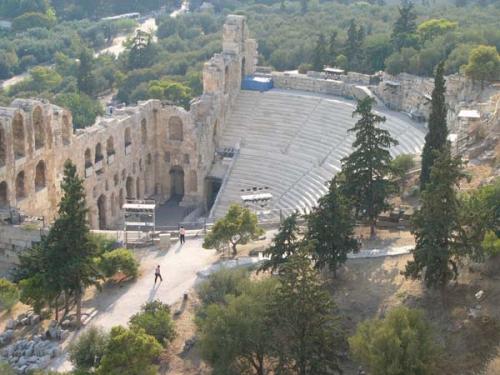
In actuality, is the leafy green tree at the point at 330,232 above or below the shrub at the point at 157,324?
above

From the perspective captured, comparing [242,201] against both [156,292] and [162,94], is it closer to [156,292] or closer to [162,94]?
[156,292]

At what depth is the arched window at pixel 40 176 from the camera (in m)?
41.4

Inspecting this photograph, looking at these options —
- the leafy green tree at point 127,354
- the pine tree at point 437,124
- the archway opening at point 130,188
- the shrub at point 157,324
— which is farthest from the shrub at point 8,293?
the archway opening at point 130,188

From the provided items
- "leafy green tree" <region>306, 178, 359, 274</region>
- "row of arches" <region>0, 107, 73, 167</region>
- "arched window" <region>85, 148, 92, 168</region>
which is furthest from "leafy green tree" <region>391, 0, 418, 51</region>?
"leafy green tree" <region>306, 178, 359, 274</region>

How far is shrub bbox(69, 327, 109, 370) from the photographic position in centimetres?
2648

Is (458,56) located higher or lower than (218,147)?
higher

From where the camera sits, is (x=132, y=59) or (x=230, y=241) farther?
(x=132, y=59)

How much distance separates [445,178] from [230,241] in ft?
38.9

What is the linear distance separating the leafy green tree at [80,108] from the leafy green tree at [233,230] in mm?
35264

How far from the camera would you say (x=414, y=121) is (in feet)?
167

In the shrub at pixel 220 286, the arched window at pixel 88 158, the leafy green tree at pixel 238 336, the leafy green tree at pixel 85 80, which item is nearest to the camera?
the leafy green tree at pixel 238 336

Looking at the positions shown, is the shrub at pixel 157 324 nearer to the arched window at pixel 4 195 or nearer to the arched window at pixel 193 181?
the arched window at pixel 4 195

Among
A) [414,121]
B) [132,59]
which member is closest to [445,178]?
[414,121]

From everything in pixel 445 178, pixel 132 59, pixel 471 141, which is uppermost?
pixel 445 178
